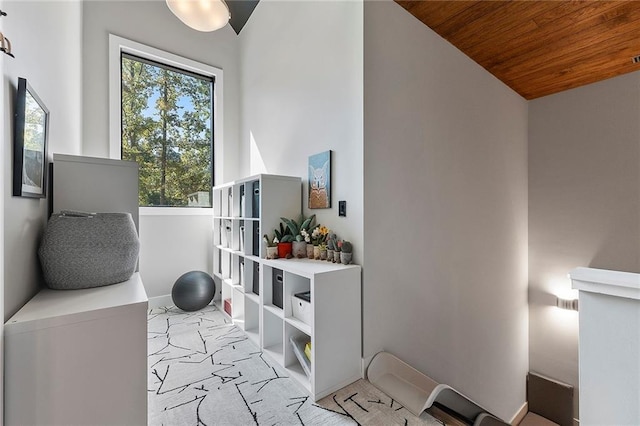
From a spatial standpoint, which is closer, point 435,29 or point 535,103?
point 435,29

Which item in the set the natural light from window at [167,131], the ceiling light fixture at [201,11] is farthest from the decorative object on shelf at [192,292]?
the ceiling light fixture at [201,11]

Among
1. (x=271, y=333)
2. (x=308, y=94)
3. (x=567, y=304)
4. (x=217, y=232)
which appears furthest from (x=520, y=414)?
(x=308, y=94)

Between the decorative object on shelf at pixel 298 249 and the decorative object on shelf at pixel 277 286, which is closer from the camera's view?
the decorative object on shelf at pixel 277 286

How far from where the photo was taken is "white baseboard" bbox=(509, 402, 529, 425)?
3324 millimetres

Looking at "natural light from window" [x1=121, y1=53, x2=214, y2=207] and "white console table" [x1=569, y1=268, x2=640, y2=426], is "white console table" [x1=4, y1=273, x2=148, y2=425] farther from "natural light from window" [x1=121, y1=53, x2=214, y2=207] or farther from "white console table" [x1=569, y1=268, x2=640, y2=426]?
"natural light from window" [x1=121, y1=53, x2=214, y2=207]

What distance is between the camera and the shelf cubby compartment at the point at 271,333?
2133mm

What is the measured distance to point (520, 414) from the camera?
11.2 feet

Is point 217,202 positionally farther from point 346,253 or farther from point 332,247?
point 346,253

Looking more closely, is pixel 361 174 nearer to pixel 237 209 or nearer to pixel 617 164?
pixel 237 209

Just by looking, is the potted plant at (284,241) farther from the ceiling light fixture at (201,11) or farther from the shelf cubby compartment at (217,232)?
the ceiling light fixture at (201,11)

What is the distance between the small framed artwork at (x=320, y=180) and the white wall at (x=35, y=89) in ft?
5.46

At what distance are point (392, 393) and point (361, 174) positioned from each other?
1.43 m

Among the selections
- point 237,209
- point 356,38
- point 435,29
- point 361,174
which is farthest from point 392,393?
point 435,29

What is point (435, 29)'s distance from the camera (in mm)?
2424
